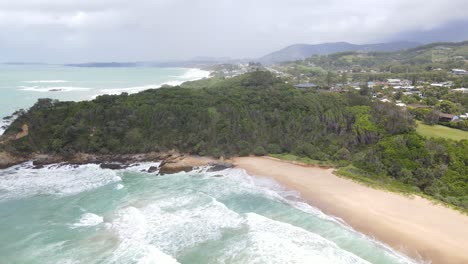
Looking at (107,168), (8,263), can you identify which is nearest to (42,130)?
(107,168)

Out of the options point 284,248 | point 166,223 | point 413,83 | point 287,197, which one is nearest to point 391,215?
point 287,197

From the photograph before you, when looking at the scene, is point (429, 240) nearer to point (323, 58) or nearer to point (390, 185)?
point (390, 185)

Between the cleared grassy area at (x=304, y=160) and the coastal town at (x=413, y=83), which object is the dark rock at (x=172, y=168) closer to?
the cleared grassy area at (x=304, y=160)

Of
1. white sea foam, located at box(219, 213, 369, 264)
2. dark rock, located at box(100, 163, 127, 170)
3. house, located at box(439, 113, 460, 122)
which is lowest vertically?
white sea foam, located at box(219, 213, 369, 264)

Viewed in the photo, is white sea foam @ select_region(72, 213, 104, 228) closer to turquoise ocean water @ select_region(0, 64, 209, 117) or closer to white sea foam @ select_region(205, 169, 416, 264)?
white sea foam @ select_region(205, 169, 416, 264)

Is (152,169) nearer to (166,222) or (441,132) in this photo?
(166,222)

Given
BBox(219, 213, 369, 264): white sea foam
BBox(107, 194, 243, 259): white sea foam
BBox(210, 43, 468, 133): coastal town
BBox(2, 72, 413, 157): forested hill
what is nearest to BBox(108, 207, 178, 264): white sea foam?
BBox(107, 194, 243, 259): white sea foam

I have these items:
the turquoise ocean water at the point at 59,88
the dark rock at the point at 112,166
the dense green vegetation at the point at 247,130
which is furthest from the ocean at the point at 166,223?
the turquoise ocean water at the point at 59,88
